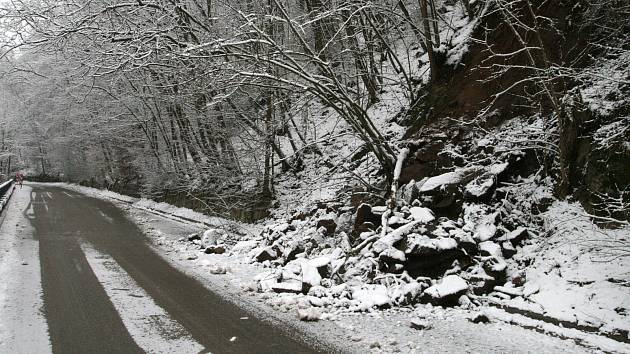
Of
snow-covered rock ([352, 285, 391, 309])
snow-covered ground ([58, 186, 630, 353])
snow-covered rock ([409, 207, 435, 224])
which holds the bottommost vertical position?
snow-covered ground ([58, 186, 630, 353])

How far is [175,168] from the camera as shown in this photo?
67.5 feet

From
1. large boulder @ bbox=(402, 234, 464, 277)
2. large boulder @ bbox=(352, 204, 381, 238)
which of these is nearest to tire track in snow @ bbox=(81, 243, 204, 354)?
large boulder @ bbox=(402, 234, 464, 277)

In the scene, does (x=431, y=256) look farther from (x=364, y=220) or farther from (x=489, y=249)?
(x=364, y=220)

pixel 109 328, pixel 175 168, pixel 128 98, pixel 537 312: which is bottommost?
pixel 537 312

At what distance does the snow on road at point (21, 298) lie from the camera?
5043mm

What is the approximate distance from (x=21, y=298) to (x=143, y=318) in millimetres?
2282

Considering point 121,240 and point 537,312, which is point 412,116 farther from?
point 121,240

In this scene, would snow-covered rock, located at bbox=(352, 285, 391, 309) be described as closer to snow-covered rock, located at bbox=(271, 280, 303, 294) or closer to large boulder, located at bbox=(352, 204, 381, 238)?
snow-covered rock, located at bbox=(271, 280, 303, 294)

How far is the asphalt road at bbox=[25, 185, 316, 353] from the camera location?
5.04 meters

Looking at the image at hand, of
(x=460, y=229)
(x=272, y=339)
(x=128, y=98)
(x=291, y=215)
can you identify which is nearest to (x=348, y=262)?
(x=460, y=229)

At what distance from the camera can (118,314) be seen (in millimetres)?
6074

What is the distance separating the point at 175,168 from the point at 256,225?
8.08 metres

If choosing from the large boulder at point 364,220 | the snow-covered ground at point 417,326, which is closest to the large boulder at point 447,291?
the snow-covered ground at point 417,326

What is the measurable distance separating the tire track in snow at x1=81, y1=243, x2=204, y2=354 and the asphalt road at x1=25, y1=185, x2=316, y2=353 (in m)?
0.09
